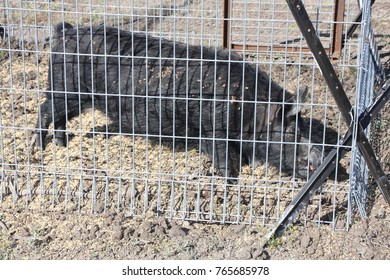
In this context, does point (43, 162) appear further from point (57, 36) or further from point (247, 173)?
point (247, 173)

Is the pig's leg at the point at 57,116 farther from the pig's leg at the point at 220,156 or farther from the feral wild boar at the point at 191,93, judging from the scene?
the pig's leg at the point at 220,156

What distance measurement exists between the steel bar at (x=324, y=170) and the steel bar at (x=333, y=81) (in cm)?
11

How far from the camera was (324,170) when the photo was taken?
180 inches

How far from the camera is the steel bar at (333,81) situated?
4.12 meters

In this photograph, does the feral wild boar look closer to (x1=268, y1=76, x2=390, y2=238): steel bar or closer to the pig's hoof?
the pig's hoof

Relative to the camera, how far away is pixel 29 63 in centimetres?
822

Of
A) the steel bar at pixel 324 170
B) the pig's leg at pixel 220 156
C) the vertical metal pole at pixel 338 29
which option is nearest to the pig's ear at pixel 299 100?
the steel bar at pixel 324 170

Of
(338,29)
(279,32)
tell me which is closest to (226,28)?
(338,29)

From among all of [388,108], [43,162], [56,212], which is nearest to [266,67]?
[388,108]

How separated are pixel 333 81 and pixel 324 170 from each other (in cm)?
65

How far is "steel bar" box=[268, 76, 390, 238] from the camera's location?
4453 millimetres

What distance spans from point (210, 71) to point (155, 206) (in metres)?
1.27
